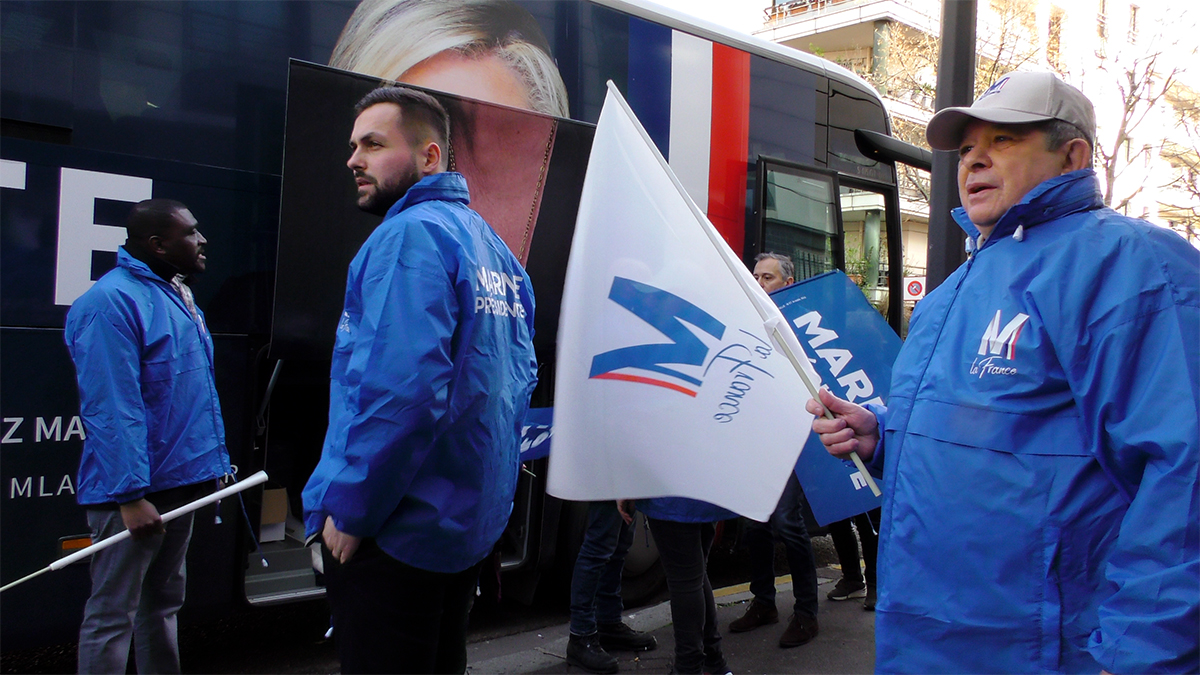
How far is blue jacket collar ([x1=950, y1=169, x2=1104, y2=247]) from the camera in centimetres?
176

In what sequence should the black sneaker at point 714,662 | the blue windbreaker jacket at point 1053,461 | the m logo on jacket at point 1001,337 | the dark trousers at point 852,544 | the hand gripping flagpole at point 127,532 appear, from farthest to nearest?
→ the dark trousers at point 852,544
the black sneaker at point 714,662
the hand gripping flagpole at point 127,532
the m logo on jacket at point 1001,337
the blue windbreaker jacket at point 1053,461

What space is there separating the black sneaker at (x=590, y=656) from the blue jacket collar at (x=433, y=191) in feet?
8.34

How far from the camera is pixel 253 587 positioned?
3840 millimetres

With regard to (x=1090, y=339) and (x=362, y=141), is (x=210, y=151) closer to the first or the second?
(x=362, y=141)

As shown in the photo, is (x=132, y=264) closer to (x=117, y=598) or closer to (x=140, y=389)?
(x=140, y=389)

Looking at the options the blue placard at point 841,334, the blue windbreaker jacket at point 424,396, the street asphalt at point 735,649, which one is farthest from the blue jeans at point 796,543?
the blue windbreaker jacket at point 424,396

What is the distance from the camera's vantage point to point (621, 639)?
14.4 feet

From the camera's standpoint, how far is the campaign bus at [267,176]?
10.6 ft

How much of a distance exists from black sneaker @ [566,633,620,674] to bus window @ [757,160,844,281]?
267cm

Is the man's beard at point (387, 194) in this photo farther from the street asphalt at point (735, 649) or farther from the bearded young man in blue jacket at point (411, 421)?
the street asphalt at point (735, 649)

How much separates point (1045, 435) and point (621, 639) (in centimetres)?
316

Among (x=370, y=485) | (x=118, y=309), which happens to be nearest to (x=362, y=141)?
(x=370, y=485)

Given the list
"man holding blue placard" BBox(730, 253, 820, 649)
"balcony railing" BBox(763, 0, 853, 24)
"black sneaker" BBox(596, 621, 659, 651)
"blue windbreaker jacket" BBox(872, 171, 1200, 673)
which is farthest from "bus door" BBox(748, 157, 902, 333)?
"balcony railing" BBox(763, 0, 853, 24)

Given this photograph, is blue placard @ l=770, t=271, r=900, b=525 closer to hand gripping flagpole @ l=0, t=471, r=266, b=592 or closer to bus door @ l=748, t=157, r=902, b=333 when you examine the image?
bus door @ l=748, t=157, r=902, b=333
